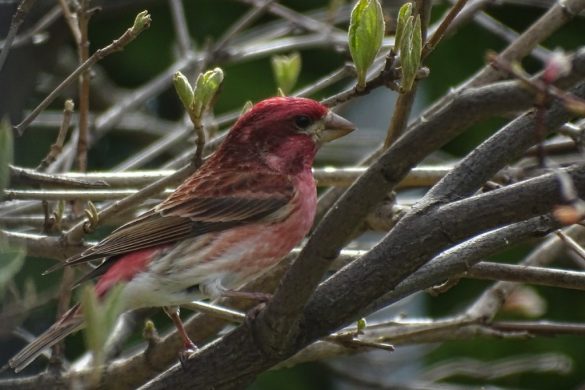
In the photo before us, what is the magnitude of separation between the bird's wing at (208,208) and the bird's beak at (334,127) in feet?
0.88

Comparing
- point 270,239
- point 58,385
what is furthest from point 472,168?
point 58,385

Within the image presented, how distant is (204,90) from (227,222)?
108cm

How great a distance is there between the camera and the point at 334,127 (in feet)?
16.2

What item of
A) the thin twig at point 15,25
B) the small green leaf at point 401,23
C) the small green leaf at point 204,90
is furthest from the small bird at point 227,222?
the small green leaf at point 401,23

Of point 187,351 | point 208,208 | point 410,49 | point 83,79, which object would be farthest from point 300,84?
point 410,49

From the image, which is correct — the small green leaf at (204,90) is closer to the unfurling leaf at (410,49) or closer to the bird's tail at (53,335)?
the unfurling leaf at (410,49)

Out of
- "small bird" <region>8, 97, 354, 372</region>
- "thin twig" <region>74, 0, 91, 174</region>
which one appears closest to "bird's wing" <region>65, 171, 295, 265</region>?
"small bird" <region>8, 97, 354, 372</region>

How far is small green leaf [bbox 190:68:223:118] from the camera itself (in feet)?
13.1

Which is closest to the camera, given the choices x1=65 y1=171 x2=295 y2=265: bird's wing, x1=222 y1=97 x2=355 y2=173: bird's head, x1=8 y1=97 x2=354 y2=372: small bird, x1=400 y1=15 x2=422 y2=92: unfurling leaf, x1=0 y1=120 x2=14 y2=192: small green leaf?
x1=0 y1=120 x2=14 y2=192: small green leaf

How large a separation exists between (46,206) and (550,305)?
3.20 metres

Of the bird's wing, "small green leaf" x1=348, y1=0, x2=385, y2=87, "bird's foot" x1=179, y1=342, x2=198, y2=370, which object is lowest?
"bird's foot" x1=179, y1=342, x2=198, y2=370

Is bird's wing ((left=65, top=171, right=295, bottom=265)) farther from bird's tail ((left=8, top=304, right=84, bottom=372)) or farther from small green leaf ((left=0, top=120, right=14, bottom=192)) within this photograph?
small green leaf ((left=0, top=120, right=14, bottom=192))

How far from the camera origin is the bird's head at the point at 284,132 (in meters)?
4.95

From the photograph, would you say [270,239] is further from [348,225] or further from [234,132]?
[348,225]
